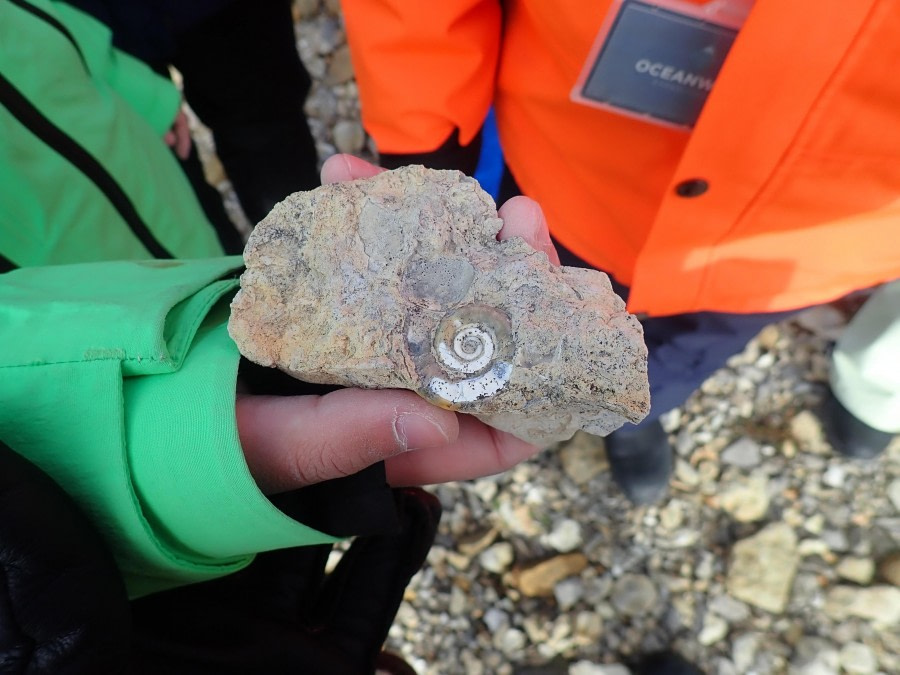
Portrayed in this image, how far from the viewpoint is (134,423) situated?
3.34 ft

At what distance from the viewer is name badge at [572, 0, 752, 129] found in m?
1.30

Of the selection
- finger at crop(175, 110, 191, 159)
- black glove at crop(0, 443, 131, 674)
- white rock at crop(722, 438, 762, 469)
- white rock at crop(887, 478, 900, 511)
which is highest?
black glove at crop(0, 443, 131, 674)

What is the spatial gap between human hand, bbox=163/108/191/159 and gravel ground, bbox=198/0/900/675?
1.62 metres

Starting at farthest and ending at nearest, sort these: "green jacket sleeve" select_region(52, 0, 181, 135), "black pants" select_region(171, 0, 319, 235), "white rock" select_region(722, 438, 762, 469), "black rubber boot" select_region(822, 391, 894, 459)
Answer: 1. "white rock" select_region(722, 438, 762, 469)
2. "black rubber boot" select_region(822, 391, 894, 459)
3. "black pants" select_region(171, 0, 319, 235)
4. "green jacket sleeve" select_region(52, 0, 181, 135)

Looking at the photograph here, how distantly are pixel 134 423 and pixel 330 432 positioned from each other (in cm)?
30

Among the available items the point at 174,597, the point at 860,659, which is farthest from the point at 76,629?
the point at 860,659

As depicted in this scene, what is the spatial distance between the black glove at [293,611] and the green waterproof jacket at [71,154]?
802 mm

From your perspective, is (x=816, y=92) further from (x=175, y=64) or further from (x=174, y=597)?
(x=175, y=64)

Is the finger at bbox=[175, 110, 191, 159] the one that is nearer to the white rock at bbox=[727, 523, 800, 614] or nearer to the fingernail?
the fingernail

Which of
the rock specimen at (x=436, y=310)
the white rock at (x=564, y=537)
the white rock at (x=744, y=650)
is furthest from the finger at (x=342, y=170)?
the white rock at (x=744, y=650)

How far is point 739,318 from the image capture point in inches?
77.7

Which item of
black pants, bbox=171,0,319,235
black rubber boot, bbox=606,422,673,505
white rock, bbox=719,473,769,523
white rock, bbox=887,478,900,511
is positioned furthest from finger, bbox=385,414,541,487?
white rock, bbox=887,478,900,511

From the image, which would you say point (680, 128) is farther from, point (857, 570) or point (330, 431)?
point (857, 570)

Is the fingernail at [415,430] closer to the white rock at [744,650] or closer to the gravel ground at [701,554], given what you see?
the gravel ground at [701,554]
